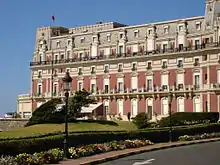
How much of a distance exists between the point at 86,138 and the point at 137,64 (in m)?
53.5

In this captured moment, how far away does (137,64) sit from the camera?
79438 mm

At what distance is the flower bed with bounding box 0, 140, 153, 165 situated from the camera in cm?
1917

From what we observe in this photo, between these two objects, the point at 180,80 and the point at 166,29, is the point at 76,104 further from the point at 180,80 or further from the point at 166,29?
the point at 166,29

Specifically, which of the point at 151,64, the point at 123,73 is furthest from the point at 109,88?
the point at 151,64

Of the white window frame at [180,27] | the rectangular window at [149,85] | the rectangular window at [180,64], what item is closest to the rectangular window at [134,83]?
the rectangular window at [149,85]

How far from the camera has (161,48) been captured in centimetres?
7844

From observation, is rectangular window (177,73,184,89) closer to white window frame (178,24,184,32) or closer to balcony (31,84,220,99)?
balcony (31,84,220,99)

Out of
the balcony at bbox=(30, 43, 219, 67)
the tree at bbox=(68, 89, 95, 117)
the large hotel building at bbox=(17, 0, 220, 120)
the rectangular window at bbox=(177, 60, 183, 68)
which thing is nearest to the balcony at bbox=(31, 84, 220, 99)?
the large hotel building at bbox=(17, 0, 220, 120)

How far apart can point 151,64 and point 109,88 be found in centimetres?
941

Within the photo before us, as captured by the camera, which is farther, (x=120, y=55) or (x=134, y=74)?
(x=120, y=55)

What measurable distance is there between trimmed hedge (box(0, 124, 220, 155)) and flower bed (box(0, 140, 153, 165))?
0.75m

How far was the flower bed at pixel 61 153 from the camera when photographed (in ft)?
62.9

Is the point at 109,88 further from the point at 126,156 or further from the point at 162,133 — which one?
the point at 126,156

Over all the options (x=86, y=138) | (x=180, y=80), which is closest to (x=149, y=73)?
(x=180, y=80)
